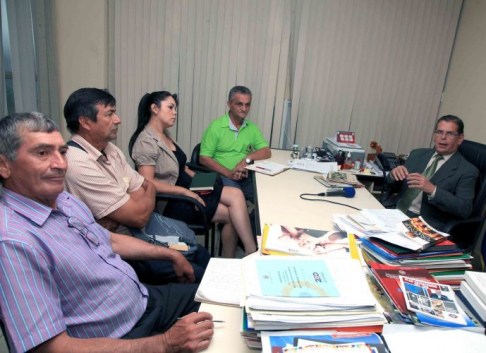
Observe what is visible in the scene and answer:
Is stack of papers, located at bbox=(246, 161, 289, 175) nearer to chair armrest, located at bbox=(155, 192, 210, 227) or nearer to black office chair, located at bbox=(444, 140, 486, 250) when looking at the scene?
chair armrest, located at bbox=(155, 192, 210, 227)

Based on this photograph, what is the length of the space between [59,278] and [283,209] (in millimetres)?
1188

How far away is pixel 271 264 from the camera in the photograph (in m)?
1.01

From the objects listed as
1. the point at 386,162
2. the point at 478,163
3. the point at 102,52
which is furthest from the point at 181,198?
the point at 102,52

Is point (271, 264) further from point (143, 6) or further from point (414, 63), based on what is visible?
point (414, 63)

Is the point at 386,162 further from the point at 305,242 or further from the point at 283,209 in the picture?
the point at 305,242

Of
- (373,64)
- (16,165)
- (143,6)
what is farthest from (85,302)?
(373,64)

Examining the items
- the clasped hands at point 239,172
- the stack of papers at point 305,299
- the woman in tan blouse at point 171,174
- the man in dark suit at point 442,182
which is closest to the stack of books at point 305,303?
the stack of papers at point 305,299

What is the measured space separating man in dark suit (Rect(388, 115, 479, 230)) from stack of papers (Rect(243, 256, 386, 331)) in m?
1.52

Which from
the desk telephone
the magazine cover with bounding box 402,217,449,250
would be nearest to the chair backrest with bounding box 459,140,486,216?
the desk telephone

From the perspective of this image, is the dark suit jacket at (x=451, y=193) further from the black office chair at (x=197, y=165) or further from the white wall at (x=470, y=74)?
the black office chair at (x=197, y=165)

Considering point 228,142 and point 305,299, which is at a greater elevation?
point 305,299

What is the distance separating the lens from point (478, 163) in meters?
2.31

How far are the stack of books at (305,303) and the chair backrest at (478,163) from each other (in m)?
1.73

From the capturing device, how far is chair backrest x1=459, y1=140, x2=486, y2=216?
2.22 metres
